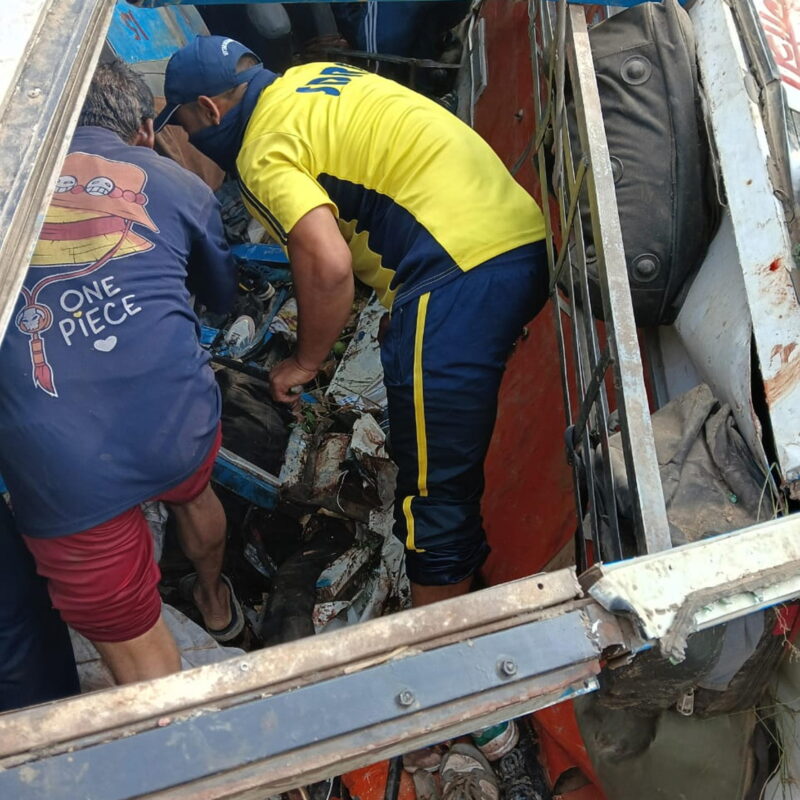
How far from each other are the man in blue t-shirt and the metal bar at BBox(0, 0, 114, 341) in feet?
1.65

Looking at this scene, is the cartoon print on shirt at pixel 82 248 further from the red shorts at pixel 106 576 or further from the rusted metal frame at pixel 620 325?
the rusted metal frame at pixel 620 325

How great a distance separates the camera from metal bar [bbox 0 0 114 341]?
Result: 924mm

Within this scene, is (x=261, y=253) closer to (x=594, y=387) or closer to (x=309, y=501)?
(x=309, y=501)

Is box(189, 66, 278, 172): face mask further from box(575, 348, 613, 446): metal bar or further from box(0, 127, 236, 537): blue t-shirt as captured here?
box(575, 348, 613, 446): metal bar

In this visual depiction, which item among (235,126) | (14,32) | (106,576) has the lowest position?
(106,576)

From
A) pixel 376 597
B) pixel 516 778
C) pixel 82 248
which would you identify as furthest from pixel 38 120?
pixel 516 778

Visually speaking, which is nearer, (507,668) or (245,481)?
(507,668)

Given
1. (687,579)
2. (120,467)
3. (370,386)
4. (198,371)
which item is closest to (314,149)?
(198,371)

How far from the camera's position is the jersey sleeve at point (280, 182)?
1775mm

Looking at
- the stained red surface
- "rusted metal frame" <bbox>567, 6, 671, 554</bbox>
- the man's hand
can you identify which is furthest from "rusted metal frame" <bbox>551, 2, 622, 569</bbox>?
the man's hand

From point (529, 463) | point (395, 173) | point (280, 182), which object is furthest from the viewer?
point (529, 463)

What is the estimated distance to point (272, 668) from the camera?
0.76m

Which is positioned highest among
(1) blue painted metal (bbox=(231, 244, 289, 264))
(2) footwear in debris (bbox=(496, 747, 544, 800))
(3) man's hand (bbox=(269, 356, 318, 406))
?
(3) man's hand (bbox=(269, 356, 318, 406))

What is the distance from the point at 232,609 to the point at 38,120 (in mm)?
1882
